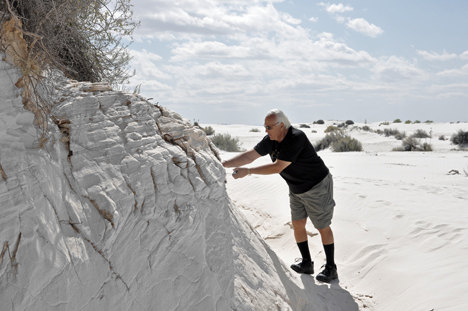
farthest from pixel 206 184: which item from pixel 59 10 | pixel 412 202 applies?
pixel 412 202

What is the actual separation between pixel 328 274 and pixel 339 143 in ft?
46.6

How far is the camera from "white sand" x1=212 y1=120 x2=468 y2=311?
373 cm

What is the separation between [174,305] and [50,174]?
1.14m

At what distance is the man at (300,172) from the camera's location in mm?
3680

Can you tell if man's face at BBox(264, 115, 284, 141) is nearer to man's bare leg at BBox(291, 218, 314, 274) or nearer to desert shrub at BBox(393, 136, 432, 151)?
man's bare leg at BBox(291, 218, 314, 274)

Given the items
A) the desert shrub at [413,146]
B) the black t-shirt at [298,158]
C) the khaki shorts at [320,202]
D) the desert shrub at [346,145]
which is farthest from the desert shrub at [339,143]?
the black t-shirt at [298,158]

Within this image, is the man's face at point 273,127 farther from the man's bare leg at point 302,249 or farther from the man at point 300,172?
the man's bare leg at point 302,249

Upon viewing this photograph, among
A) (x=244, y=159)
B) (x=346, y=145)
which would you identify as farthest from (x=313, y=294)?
(x=346, y=145)

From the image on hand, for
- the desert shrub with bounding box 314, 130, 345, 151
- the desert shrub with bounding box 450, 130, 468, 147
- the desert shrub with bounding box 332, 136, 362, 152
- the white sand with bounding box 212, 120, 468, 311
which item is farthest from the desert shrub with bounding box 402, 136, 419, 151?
the white sand with bounding box 212, 120, 468, 311

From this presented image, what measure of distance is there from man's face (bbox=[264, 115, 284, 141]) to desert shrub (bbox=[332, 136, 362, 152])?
1413 cm

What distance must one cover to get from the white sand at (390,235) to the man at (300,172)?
1.52 ft

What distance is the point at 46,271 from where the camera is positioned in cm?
177

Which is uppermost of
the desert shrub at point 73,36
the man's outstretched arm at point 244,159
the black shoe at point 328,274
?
the desert shrub at point 73,36

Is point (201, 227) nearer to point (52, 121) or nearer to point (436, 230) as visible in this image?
point (52, 121)
